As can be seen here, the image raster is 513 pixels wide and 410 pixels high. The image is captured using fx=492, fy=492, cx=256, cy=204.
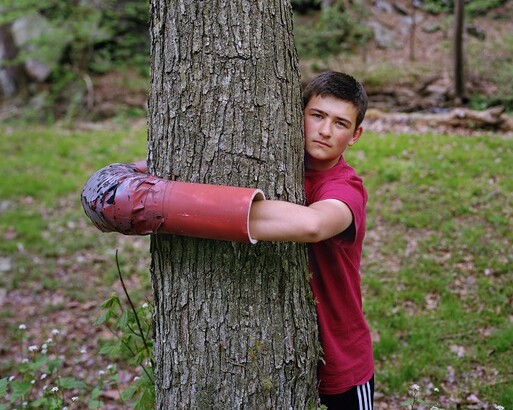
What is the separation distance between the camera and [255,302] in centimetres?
197

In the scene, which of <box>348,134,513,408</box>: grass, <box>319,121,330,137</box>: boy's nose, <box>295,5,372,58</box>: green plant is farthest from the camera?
<box>295,5,372,58</box>: green plant

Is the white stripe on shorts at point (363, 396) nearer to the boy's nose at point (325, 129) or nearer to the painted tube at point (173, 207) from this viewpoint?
the painted tube at point (173, 207)

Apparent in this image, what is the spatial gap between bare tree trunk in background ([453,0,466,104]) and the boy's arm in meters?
9.47

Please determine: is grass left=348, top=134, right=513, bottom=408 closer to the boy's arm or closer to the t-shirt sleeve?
the t-shirt sleeve

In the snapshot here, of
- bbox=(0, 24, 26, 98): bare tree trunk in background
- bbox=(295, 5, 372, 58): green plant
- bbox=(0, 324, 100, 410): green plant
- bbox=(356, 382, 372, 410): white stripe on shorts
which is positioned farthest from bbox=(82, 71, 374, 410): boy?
bbox=(0, 24, 26, 98): bare tree trunk in background

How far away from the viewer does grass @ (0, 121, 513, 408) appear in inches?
148

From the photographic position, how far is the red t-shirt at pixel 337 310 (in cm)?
210

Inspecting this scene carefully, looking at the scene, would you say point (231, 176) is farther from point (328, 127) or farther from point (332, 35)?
point (332, 35)

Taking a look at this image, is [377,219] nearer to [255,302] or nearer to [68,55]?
[255,302]

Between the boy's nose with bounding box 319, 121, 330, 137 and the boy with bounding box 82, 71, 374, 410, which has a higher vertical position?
the boy's nose with bounding box 319, 121, 330, 137

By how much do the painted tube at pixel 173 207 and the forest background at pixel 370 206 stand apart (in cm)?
76

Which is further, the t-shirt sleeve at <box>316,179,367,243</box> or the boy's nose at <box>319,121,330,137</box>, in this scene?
the boy's nose at <box>319,121,330,137</box>

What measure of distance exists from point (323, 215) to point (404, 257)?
147 inches

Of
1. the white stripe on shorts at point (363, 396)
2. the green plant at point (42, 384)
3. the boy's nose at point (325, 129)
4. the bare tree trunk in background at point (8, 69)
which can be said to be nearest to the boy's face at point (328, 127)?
the boy's nose at point (325, 129)
